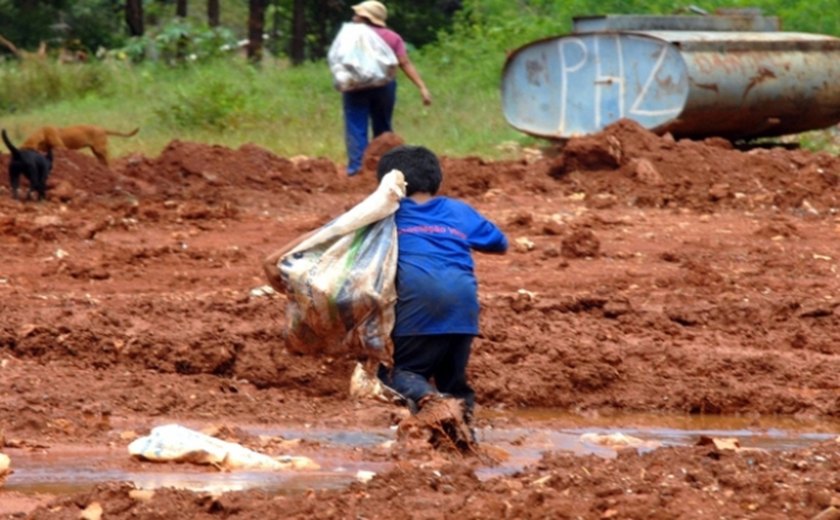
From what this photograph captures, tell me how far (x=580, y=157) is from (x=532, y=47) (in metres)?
3.79

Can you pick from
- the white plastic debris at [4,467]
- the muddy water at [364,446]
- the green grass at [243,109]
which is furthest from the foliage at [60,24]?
the white plastic debris at [4,467]

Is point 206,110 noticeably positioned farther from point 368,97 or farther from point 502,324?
point 502,324

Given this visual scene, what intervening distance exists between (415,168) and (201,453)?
148cm

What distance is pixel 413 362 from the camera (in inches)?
264

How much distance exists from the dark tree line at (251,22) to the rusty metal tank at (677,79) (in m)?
10.3

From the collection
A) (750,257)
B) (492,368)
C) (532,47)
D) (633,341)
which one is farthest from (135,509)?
(532,47)

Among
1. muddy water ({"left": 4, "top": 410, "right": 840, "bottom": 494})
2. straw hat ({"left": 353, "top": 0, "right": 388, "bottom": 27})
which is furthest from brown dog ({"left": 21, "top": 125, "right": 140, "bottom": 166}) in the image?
muddy water ({"left": 4, "top": 410, "right": 840, "bottom": 494})

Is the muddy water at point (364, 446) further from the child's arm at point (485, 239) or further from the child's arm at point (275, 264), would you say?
the child's arm at point (485, 239)

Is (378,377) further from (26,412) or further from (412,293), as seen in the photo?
(26,412)

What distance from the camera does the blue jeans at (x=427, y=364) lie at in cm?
664

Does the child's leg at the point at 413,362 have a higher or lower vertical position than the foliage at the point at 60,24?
higher

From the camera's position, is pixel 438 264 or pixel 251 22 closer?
pixel 438 264

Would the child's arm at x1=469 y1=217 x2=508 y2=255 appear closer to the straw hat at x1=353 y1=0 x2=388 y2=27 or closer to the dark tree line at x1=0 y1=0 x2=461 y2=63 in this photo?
the straw hat at x1=353 y1=0 x2=388 y2=27

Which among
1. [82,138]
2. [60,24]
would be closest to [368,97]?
[82,138]
